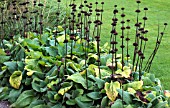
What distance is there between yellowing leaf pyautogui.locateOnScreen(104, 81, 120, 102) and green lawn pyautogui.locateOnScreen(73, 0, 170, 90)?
1394 millimetres

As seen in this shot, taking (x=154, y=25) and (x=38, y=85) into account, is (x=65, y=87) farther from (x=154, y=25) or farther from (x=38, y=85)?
(x=154, y=25)

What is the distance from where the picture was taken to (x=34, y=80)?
14.1 ft

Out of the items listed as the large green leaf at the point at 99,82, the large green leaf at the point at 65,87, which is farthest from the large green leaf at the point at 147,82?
the large green leaf at the point at 65,87

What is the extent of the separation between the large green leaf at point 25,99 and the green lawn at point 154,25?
6.32 ft

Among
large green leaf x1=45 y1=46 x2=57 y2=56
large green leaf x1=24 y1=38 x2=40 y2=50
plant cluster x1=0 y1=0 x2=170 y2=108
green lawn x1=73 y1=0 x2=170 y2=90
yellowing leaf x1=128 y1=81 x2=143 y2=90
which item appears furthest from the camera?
green lawn x1=73 y1=0 x2=170 y2=90

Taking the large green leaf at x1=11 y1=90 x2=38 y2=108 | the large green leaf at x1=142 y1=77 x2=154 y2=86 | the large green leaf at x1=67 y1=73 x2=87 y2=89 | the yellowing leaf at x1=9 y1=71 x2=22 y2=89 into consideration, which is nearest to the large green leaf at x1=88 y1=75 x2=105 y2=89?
the large green leaf at x1=67 y1=73 x2=87 y2=89

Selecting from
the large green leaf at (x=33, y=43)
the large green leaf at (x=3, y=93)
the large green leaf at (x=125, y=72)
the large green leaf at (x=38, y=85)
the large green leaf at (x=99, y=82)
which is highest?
the large green leaf at (x=33, y=43)

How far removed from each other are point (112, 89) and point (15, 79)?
136cm

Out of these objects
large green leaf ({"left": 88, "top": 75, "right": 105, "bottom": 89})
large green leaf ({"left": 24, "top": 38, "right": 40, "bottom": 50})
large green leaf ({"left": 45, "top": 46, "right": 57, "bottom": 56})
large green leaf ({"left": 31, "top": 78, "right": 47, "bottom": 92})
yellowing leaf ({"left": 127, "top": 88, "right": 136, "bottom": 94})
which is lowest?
large green leaf ({"left": 31, "top": 78, "right": 47, "bottom": 92})

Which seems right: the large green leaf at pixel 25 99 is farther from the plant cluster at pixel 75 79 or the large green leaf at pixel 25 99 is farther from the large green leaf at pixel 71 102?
the large green leaf at pixel 71 102

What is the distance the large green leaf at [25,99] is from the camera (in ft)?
13.8

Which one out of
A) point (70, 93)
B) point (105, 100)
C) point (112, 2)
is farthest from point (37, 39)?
point (112, 2)

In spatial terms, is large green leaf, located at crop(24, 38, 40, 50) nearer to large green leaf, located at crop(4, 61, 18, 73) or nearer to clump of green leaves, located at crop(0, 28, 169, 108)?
clump of green leaves, located at crop(0, 28, 169, 108)

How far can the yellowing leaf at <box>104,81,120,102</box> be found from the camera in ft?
12.2
